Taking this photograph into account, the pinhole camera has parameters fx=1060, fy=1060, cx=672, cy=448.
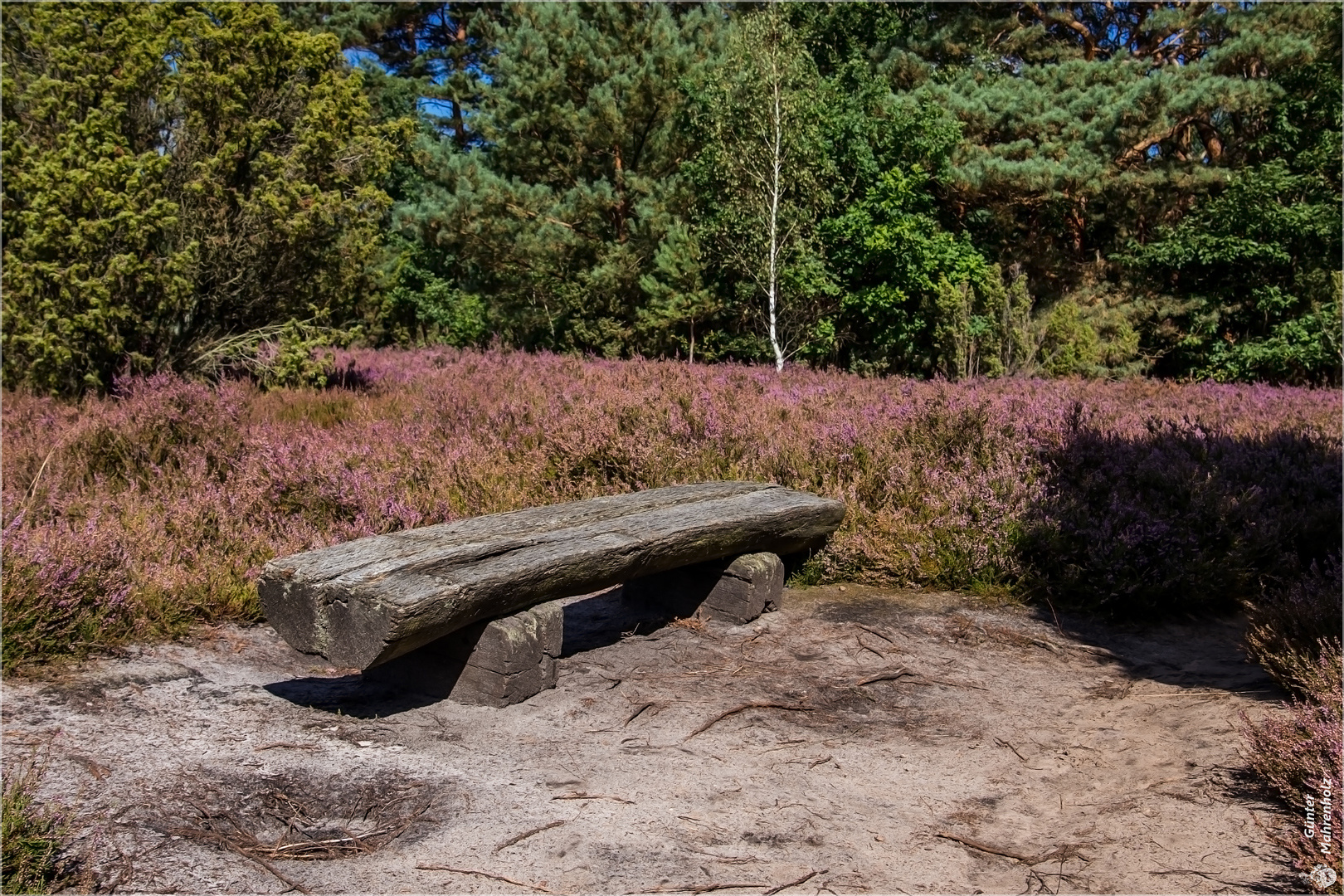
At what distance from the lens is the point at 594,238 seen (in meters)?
22.6

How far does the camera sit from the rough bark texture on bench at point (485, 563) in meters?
3.79

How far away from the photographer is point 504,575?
4113 millimetres

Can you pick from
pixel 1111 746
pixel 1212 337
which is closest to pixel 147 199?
pixel 1111 746

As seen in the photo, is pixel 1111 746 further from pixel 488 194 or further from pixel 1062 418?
pixel 488 194

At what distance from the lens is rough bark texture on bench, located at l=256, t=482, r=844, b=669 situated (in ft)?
12.4

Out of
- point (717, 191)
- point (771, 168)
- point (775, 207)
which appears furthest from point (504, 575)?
point (717, 191)

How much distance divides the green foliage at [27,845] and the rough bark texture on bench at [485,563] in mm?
1083

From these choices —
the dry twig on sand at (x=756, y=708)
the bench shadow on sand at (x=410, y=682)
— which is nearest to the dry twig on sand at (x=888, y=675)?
the dry twig on sand at (x=756, y=708)

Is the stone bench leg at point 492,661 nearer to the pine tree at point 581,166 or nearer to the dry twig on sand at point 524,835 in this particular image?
the dry twig on sand at point 524,835

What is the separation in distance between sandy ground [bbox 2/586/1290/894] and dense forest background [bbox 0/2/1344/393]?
641 cm

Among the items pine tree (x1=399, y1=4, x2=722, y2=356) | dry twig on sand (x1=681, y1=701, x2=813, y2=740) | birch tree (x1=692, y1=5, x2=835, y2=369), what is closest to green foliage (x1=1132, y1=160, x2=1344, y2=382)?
birch tree (x1=692, y1=5, x2=835, y2=369)

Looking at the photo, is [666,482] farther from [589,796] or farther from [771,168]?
[771,168]

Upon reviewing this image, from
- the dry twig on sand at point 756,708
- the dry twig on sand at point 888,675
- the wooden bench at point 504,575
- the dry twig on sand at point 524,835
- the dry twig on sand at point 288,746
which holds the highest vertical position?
the wooden bench at point 504,575

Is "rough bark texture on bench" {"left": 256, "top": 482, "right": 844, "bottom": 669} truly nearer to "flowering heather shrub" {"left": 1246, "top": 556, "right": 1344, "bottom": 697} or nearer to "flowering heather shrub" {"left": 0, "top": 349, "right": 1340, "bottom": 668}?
"flowering heather shrub" {"left": 0, "top": 349, "right": 1340, "bottom": 668}
